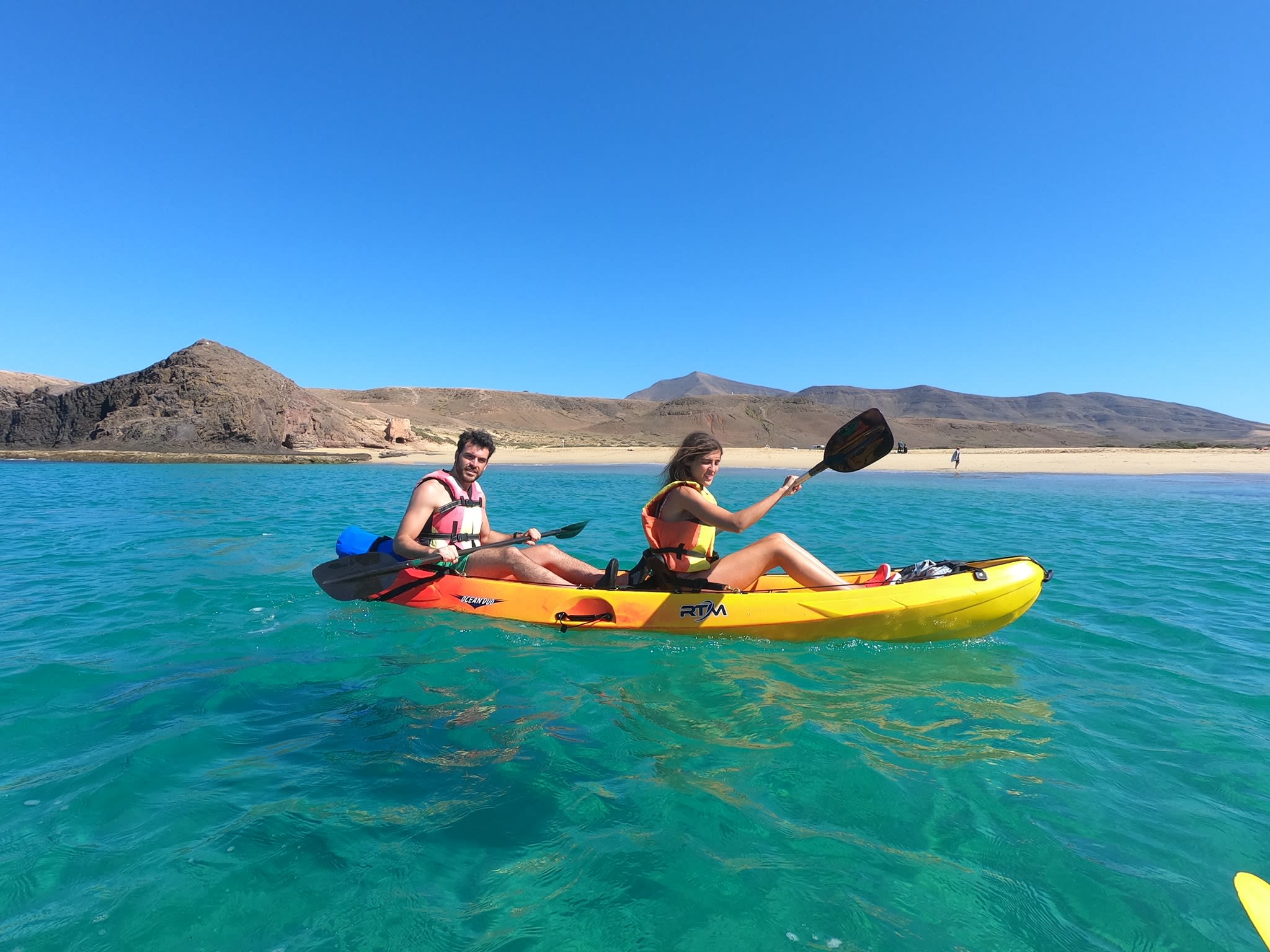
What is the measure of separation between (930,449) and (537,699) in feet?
158

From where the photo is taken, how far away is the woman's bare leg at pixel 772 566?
16.3 ft

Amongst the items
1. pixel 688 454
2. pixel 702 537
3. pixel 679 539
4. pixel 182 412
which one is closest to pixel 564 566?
pixel 679 539

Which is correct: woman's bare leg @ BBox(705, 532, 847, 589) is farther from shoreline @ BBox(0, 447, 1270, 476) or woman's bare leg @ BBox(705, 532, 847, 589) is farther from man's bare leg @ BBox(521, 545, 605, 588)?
shoreline @ BBox(0, 447, 1270, 476)

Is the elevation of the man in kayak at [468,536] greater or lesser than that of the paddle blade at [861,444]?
lesser

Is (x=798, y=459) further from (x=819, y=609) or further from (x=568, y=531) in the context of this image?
(x=819, y=609)

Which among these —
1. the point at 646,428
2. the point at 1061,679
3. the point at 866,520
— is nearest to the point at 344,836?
the point at 1061,679

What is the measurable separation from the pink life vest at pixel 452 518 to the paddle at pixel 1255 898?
4864 millimetres

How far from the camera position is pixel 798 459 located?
35.7 meters

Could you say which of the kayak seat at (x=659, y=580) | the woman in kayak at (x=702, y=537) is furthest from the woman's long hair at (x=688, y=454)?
the kayak seat at (x=659, y=580)

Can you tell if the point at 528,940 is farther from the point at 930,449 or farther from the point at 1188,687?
the point at 930,449

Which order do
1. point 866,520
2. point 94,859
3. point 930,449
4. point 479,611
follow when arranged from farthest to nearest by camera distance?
point 930,449, point 866,520, point 479,611, point 94,859

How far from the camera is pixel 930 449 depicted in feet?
154

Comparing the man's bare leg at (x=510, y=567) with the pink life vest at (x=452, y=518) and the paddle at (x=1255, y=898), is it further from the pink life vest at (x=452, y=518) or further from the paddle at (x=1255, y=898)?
the paddle at (x=1255, y=898)

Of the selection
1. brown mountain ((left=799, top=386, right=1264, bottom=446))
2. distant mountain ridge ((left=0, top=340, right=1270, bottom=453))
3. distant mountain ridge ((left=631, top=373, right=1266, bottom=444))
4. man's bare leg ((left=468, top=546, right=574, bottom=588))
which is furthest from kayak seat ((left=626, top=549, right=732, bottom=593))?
brown mountain ((left=799, top=386, right=1264, bottom=446))
